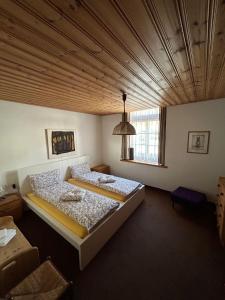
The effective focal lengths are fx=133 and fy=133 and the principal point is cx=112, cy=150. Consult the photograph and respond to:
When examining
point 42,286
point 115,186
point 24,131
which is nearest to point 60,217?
point 42,286

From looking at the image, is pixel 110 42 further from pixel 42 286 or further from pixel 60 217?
pixel 60 217

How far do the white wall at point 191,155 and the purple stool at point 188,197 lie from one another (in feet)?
1.05

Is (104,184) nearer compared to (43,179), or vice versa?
(43,179)

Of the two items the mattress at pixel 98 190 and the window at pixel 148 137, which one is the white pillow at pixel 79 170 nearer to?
the mattress at pixel 98 190

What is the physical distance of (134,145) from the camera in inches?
180

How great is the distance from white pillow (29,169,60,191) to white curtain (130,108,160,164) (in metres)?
2.61

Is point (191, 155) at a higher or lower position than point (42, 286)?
higher

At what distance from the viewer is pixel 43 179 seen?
316cm

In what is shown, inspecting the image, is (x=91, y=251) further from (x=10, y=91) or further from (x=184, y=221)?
(x=10, y=91)

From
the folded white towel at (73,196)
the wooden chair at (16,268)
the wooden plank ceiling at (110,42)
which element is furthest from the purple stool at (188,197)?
the wooden chair at (16,268)

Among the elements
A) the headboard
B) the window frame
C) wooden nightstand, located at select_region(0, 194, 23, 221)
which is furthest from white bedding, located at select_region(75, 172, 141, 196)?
wooden nightstand, located at select_region(0, 194, 23, 221)

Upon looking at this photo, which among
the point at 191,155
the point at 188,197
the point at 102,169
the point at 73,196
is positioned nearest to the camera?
the point at 73,196

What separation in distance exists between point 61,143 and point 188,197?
3527 millimetres

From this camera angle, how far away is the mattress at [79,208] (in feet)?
6.61
